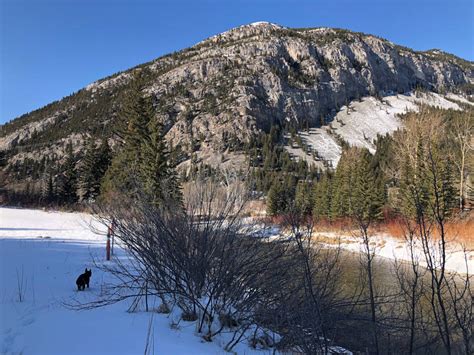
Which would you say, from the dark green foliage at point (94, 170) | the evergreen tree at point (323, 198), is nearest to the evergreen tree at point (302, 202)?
the evergreen tree at point (323, 198)

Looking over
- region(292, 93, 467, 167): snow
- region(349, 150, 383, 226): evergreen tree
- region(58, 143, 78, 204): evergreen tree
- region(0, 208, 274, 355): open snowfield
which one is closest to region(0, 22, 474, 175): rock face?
region(292, 93, 467, 167): snow

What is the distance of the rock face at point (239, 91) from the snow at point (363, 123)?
3.51 meters

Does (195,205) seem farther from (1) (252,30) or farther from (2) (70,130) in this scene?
(1) (252,30)

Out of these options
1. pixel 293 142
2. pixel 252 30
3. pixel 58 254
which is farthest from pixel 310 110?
pixel 58 254

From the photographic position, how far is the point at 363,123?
86.1 metres

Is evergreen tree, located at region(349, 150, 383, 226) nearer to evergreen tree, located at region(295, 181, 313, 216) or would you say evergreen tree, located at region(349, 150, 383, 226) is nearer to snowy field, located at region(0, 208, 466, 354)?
evergreen tree, located at region(295, 181, 313, 216)

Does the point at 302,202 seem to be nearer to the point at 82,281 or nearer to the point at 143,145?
the point at 82,281

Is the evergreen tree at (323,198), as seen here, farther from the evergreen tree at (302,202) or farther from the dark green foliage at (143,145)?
the evergreen tree at (302,202)

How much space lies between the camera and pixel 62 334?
3270 millimetres

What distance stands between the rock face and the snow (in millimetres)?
3510

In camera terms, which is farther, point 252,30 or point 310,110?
point 252,30

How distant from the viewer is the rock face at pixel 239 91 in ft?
260

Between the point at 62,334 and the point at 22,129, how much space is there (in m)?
109

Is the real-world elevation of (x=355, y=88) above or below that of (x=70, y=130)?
above
